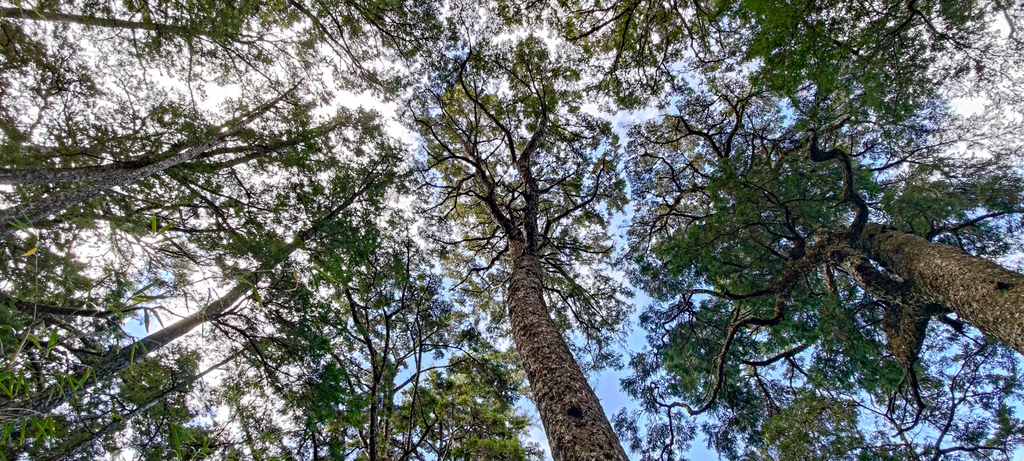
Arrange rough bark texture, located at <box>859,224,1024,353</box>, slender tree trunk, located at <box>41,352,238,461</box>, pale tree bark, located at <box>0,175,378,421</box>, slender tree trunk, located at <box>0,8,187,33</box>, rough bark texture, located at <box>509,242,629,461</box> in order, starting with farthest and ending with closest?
slender tree trunk, located at <box>0,8,187,33</box> < slender tree trunk, located at <box>41,352,238,461</box> < pale tree bark, located at <box>0,175,378,421</box> < rough bark texture, located at <box>859,224,1024,353</box> < rough bark texture, located at <box>509,242,629,461</box>

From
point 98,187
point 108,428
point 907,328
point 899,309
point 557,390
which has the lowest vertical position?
point 557,390

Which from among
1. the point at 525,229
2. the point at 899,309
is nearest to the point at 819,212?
the point at 899,309

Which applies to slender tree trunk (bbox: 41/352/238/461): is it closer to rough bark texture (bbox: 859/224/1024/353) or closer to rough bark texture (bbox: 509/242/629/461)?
rough bark texture (bbox: 509/242/629/461)

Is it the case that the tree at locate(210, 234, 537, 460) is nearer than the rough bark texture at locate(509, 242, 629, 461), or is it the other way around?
the rough bark texture at locate(509, 242, 629, 461)

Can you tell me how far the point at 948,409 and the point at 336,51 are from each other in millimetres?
11676

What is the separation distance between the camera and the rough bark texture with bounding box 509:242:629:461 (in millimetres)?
2789

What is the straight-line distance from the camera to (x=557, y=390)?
333cm

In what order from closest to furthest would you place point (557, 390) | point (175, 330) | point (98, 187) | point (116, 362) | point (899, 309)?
1. point (557, 390)
2. point (98, 187)
3. point (116, 362)
4. point (899, 309)
5. point (175, 330)

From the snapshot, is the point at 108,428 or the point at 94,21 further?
the point at 94,21

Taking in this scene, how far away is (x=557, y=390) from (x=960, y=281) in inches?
166

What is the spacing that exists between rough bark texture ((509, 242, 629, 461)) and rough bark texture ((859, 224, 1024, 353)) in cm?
360

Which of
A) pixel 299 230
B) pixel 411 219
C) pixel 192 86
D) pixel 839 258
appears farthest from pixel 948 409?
pixel 192 86

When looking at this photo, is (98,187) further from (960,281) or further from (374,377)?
(960,281)

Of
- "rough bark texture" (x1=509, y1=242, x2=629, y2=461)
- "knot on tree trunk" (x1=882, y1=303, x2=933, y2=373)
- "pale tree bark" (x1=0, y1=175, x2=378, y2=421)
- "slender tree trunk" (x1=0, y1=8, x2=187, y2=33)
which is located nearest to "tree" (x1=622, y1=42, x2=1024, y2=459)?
"knot on tree trunk" (x1=882, y1=303, x2=933, y2=373)
